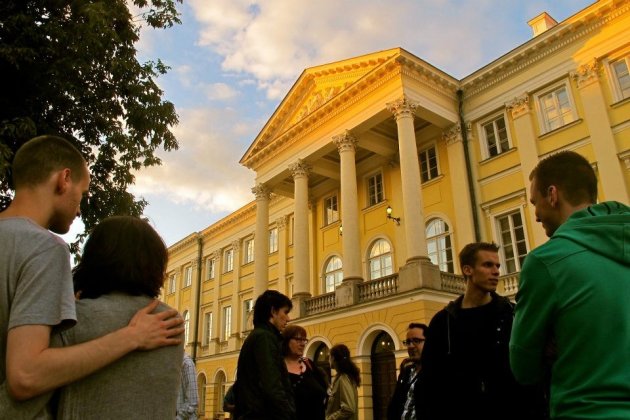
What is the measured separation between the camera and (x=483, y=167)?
18469mm

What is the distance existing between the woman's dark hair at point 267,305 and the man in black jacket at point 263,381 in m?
0.09

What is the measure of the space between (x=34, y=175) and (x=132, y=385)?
0.90 meters

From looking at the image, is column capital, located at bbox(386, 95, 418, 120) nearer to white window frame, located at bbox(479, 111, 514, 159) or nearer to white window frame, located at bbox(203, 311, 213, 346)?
white window frame, located at bbox(479, 111, 514, 159)

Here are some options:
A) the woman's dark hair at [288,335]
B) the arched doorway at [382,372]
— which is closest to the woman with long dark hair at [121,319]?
the woman's dark hair at [288,335]

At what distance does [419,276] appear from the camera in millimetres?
15375

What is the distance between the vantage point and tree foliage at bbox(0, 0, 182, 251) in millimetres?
7285

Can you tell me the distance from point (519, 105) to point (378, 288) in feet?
27.8

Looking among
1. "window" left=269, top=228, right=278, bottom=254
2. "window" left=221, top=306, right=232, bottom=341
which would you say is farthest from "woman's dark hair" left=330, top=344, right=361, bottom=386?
"window" left=221, top=306, right=232, bottom=341

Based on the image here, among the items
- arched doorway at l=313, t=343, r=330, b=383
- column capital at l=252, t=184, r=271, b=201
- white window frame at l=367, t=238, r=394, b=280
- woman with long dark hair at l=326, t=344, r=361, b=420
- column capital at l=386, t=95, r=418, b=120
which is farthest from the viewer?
column capital at l=252, t=184, r=271, b=201

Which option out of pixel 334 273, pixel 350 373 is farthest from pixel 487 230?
pixel 350 373

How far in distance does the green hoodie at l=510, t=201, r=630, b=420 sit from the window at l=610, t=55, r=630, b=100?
16255 mm

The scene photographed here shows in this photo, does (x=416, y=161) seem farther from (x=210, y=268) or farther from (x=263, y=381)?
(x=210, y=268)

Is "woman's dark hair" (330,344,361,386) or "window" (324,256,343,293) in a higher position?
"window" (324,256,343,293)

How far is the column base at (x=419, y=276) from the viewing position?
1534 centimetres
